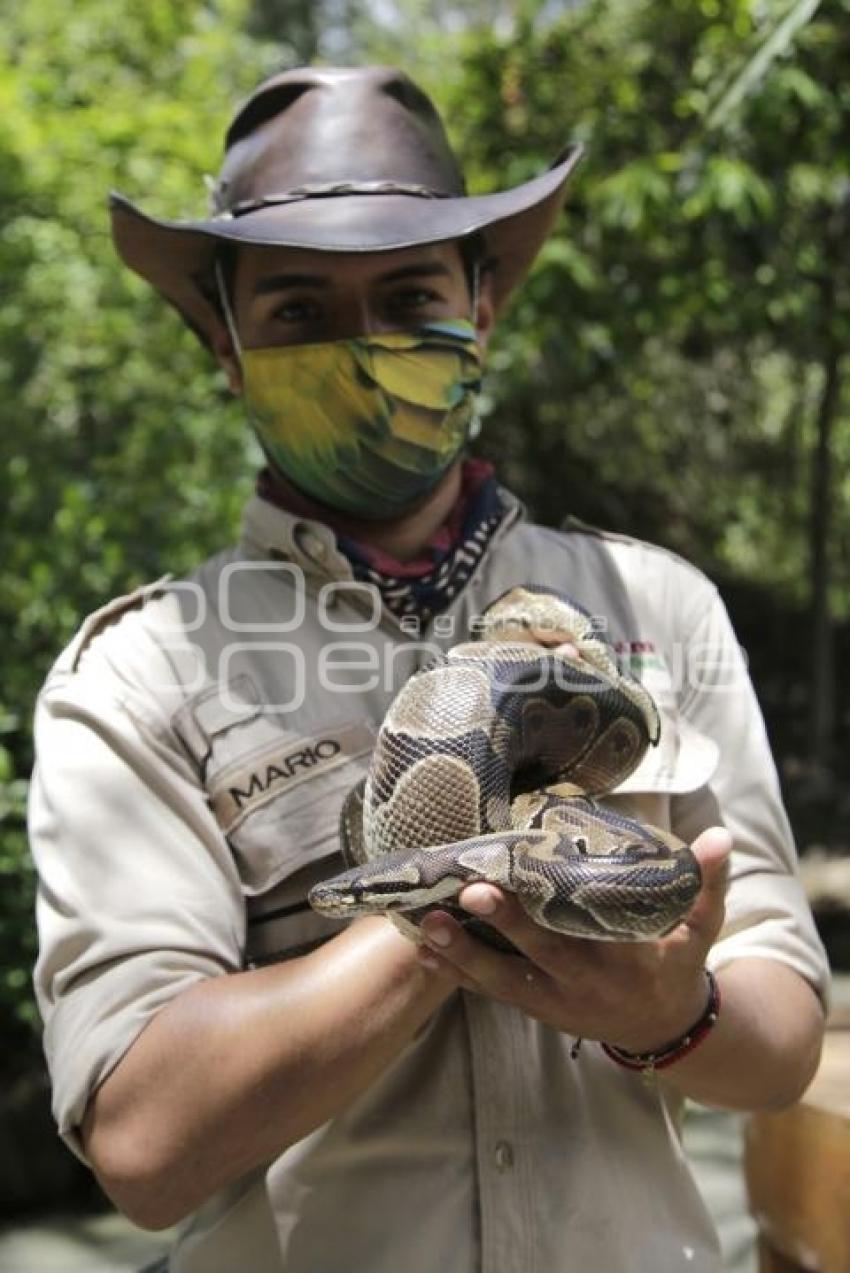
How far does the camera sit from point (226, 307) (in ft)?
9.33

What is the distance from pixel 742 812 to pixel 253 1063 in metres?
0.94

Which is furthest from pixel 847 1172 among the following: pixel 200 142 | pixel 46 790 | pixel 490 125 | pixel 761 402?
pixel 761 402

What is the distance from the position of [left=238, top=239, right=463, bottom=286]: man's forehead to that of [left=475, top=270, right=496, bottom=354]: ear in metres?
0.19

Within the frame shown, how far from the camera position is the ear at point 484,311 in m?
2.88

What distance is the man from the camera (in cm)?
208

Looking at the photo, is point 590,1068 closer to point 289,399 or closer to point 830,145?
point 289,399

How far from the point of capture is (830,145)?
9156 mm

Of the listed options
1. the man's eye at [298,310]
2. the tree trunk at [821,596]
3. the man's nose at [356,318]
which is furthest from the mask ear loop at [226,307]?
the tree trunk at [821,596]

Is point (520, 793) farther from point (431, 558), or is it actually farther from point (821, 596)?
point (821, 596)

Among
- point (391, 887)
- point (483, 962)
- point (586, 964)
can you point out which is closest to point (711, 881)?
point (586, 964)

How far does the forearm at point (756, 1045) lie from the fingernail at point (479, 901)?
20.8 inches

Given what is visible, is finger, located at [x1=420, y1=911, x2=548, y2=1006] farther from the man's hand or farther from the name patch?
the name patch

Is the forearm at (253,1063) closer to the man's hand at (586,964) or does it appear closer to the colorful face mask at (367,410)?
the man's hand at (586,964)

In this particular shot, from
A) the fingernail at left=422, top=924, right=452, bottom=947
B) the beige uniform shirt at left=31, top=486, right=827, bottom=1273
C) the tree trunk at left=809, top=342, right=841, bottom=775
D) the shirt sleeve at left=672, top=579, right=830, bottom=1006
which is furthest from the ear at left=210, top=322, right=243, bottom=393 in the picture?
the tree trunk at left=809, top=342, right=841, bottom=775
